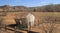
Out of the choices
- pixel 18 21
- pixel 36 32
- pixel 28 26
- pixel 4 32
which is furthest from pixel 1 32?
pixel 18 21

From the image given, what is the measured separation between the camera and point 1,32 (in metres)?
16.9

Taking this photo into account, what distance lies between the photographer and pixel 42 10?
42750 millimetres

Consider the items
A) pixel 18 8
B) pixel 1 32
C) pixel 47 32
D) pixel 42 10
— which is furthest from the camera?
pixel 18 8

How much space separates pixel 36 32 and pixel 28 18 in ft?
15.0

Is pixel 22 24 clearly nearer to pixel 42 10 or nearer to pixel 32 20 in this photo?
pixel 32 20

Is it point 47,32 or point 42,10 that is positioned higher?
point 47,32

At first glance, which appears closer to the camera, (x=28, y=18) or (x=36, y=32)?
(x=36, y=32)

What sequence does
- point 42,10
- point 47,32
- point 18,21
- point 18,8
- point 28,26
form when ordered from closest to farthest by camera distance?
point 47,32
point 28,26
point 18,21
point 42,10
point 18,8

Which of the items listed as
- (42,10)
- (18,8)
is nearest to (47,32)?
(42,10)

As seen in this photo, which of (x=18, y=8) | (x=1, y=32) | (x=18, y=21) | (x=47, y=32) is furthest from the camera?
(x=18, y=8)

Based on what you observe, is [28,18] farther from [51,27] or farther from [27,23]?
[51,27]

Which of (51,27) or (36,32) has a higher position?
(51,27)

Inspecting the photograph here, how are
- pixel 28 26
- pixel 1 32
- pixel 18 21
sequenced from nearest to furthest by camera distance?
pixel 1 32, pixel 28 26, pixel 18 21

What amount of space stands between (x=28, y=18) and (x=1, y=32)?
18.4 ft
